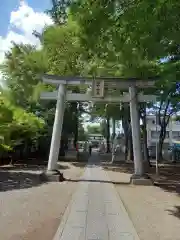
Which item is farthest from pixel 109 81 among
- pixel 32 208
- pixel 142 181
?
pixel 32 208

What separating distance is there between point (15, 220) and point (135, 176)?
7736 mm

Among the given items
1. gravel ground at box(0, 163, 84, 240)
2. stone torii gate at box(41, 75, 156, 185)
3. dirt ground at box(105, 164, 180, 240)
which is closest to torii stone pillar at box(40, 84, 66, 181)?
stone torii gate at box(41, 75, 156, 185)

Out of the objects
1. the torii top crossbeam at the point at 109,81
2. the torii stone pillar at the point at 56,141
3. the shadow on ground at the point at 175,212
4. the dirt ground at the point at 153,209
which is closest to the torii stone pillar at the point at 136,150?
the torii top crossbeam at the point at 109,81

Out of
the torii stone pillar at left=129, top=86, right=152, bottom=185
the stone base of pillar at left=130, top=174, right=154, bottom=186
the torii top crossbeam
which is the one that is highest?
the torii top crossbeam

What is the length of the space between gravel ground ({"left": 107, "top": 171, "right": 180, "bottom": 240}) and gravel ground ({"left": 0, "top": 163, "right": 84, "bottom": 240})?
187cm

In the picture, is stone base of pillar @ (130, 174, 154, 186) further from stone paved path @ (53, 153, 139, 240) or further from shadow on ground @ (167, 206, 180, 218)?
shadow on ground @ (167, 206, 180, 218)

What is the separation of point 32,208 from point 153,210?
3.32 m

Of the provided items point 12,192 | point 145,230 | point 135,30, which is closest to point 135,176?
point 12,192

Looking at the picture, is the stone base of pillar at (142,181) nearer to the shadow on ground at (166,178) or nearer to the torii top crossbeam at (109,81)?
the shadow on ground at (166,178)

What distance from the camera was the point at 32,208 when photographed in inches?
317

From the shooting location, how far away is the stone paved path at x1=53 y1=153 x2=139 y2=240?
5848 mm

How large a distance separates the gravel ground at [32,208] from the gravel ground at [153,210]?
6.15ft

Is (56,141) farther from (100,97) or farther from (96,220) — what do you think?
(96,220)

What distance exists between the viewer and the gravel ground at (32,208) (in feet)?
19.6
